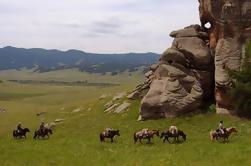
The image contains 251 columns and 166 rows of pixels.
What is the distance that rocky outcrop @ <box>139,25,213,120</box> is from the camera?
59.0 meters

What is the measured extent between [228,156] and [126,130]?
884 inches

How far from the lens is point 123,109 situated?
68.4m

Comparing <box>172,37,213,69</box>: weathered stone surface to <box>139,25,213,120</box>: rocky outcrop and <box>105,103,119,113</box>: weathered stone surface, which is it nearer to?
<box>139,25,213,120</box>: rocky outcrop

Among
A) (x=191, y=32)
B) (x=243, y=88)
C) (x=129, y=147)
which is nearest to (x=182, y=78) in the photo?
(x=191, y=32)

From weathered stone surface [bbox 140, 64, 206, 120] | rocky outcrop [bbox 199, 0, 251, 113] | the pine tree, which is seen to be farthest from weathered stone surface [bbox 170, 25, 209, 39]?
the pine tree

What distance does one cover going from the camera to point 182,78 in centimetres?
6119

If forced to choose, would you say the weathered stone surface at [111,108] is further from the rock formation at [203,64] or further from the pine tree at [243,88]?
the pine tree at [243,88]

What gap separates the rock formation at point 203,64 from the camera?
58281 mm

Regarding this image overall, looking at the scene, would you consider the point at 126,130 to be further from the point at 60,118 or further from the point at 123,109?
the point at 60,118

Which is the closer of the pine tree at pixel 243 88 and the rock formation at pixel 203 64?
the pine tree at pixel 243 88

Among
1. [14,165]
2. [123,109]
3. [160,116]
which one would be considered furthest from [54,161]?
[123,109]

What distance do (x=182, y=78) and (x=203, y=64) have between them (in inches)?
185

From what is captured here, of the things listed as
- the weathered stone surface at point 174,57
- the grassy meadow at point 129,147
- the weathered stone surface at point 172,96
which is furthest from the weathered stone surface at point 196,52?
the grassy meadow at point 129,147

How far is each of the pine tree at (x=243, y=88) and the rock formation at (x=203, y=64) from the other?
1.98 metres
